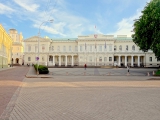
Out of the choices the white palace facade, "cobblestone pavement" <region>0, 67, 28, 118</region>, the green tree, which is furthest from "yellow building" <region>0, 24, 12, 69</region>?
the green tree

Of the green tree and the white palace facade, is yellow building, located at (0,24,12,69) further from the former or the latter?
the green tree

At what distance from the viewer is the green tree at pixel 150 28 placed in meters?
28.5

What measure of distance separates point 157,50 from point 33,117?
91.5ft

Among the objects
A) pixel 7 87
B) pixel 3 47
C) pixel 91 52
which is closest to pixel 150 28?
pixel 7 87

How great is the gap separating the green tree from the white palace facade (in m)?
46.2

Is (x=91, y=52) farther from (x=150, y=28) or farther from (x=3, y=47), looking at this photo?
(x=150, y=28)

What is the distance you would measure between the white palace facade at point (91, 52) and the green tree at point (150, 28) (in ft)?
152

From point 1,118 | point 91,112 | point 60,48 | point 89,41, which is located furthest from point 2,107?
point 60,48

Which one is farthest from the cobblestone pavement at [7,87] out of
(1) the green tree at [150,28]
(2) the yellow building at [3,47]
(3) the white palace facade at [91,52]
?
(3) the white palace facade at [91,52]

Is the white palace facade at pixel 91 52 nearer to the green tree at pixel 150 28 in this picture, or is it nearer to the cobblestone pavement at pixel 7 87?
the green tree at pixel 150 28

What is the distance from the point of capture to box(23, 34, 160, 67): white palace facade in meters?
79.5

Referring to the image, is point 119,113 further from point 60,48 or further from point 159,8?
point 60,48

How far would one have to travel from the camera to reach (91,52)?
8081 centimetres

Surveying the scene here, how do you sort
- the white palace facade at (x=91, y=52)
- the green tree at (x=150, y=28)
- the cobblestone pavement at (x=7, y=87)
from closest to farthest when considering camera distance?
the cobblestone pavement at (x=7, y=87) → the green tree at (x=150, y=28) → the white palace facade at (x=91, y=52)
